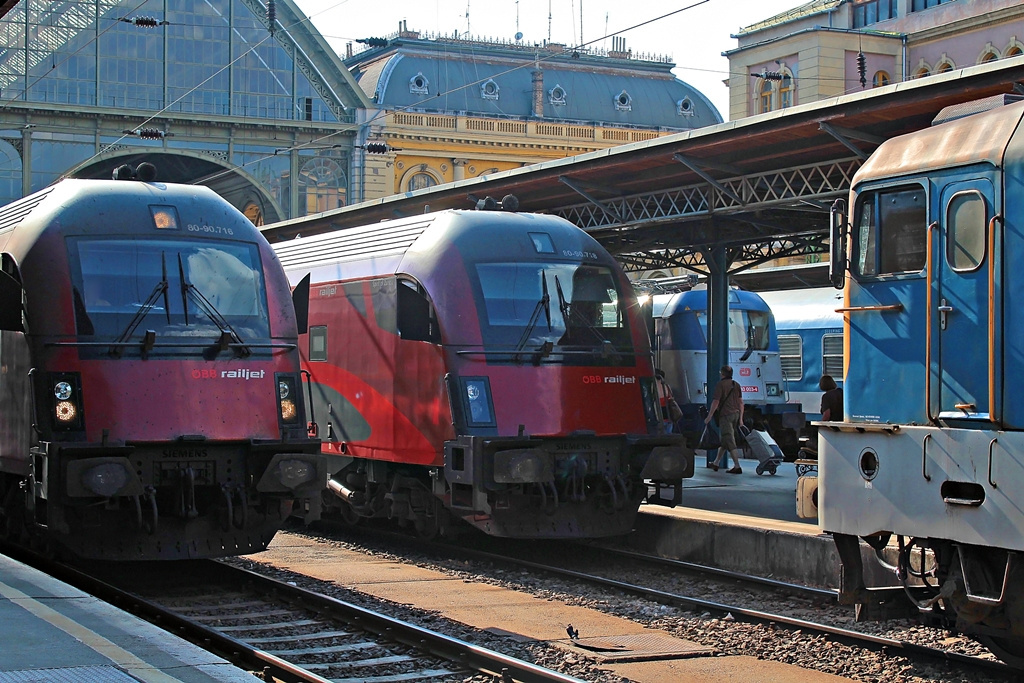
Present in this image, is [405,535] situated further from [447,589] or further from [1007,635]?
[1007,635]

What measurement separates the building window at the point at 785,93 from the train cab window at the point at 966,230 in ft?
146

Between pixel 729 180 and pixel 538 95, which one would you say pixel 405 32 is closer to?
pixel 538 95

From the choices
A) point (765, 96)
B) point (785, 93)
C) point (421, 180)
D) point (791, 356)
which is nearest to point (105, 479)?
point (791, 356)

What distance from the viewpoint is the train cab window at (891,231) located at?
8.70 metres

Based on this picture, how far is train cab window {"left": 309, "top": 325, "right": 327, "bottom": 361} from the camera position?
1579 centimetres

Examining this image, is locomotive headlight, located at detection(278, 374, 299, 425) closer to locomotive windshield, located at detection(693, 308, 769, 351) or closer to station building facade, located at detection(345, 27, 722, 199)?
locomotive windshield, located at detection(693, 308, 769, 351)

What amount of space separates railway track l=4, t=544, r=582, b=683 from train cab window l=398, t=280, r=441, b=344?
9.49ft

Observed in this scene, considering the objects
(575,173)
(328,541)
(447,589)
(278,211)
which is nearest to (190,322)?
(447,589)

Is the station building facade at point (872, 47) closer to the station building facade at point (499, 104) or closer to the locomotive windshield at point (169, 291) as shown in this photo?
the station building facade at point (499, 104)

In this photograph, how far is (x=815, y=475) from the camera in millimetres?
9461

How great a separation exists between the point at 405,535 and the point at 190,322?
15.9 ft

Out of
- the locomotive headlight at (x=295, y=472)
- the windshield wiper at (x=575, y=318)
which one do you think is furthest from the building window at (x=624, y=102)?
the locomotive headlight at (x=295, y=472)

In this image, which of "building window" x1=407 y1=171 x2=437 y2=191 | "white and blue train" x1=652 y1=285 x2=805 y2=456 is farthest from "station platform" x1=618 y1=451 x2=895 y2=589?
"building window" x1=407 y1=171 x2=437 y2=191

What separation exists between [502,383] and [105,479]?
13.5ft
